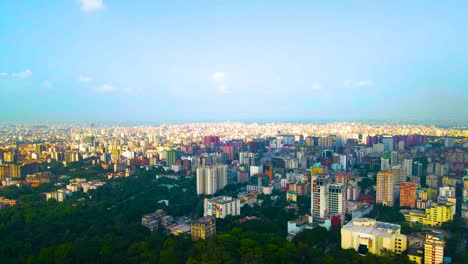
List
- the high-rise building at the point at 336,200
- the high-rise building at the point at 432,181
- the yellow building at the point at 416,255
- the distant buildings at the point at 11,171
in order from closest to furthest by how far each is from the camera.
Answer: the yellow building at the point at 416,255 → the high-rise building at the point at 336,200 → the high-rise building at the point at 432,181 → the distant buildings at the point at 11,171

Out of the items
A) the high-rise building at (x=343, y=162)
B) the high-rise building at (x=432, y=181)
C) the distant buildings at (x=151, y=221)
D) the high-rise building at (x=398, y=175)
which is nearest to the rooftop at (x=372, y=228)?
the distant buildings at (x=151, y=221)

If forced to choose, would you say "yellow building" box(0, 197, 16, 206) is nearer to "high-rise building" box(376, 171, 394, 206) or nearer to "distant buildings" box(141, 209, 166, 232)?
"distant buildings" box(141, 209, 166, 232)

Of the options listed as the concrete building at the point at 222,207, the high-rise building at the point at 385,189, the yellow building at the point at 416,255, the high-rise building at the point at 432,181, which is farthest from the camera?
the high-rise building at the point at 432,181

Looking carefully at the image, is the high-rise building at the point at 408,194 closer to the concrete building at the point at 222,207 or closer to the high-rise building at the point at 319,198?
the high-rise building at the point at 319,198

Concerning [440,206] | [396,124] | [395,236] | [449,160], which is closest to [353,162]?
[449,160]

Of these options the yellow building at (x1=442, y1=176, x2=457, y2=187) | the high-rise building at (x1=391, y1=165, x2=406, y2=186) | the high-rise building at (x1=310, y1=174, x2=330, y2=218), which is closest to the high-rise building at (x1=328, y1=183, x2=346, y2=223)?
the high-rise building at (x1=310, y1=174, x2=330, y2=218)

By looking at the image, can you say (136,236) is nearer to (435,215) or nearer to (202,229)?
(202,229)

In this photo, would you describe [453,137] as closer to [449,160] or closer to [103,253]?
[449,160]
